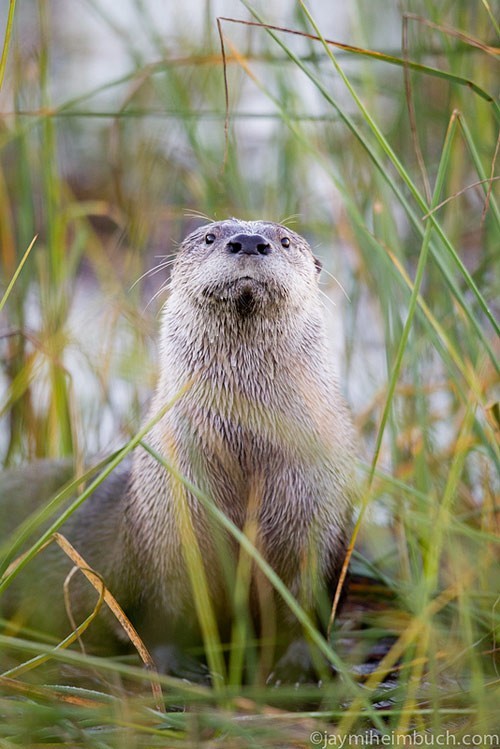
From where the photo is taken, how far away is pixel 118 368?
3393mm

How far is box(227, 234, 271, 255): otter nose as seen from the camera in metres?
2.20

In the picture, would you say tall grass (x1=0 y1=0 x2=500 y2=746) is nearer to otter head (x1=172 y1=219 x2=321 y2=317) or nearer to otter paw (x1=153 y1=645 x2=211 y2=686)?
otter paw (x1=153 y1=645 x2=211 y2=686)

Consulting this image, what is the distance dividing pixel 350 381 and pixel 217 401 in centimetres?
166

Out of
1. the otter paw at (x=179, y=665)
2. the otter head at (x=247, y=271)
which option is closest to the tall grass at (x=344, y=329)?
the otter paw at (x=179, y=665)

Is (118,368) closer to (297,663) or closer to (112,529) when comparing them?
(112,529)

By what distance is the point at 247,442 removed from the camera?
229 cm

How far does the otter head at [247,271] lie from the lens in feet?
7.23

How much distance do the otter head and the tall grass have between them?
212 millimetres

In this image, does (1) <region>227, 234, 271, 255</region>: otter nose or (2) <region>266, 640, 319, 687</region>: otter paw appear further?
(2) <region>266, 640, 319, 687</region>: otter paw

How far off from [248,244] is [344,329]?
1.55m

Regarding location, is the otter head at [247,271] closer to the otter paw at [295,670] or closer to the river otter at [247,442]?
the river otter at [247,442]

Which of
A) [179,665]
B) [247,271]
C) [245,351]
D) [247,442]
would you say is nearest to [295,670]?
[179,665]

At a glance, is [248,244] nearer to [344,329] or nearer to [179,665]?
[179,665]

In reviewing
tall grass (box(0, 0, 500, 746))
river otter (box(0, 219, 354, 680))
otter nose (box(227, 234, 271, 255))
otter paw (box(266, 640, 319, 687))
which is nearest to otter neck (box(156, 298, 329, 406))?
river otter (box(0, 219, 354, 680))
